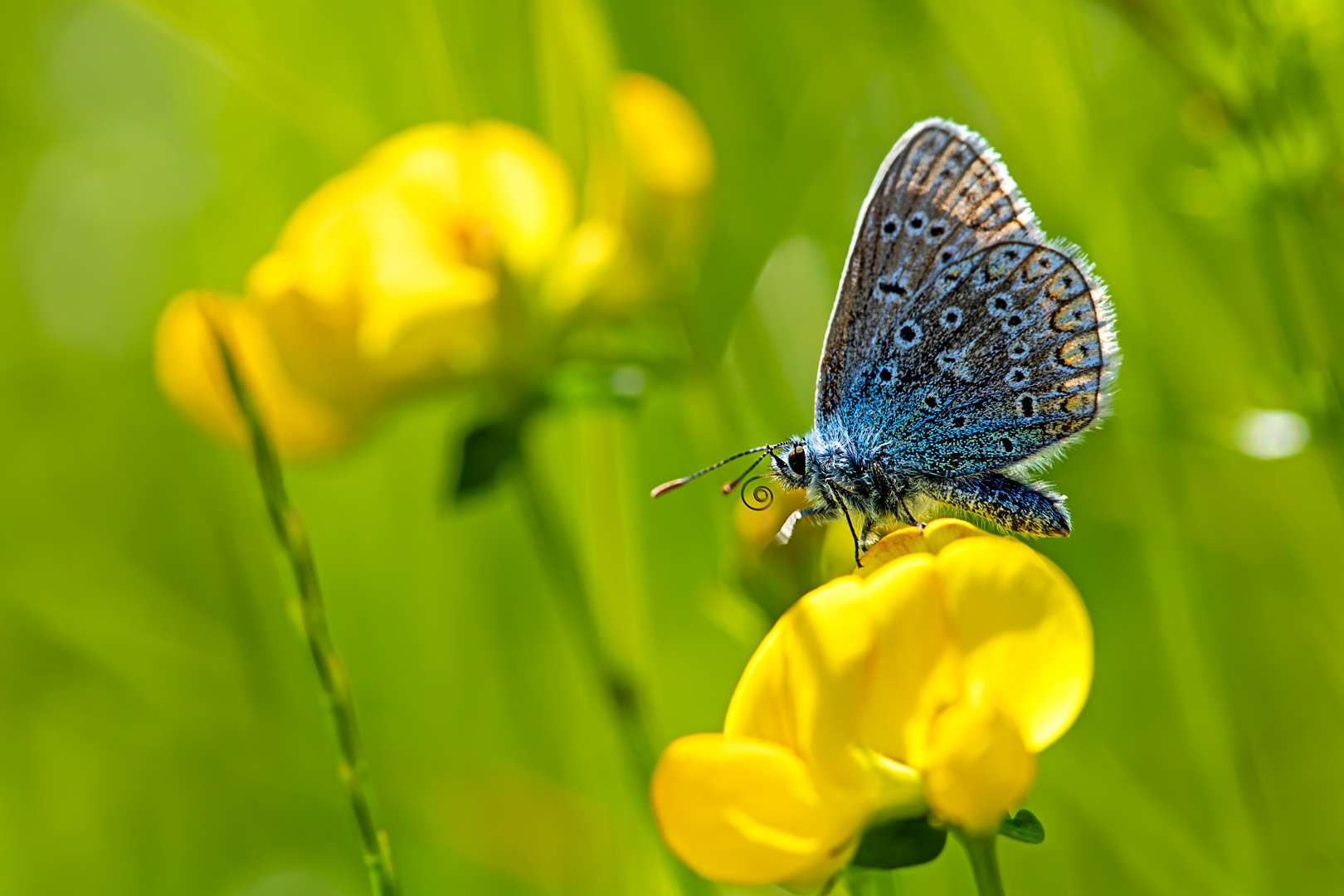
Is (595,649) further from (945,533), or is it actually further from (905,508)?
(945,533)

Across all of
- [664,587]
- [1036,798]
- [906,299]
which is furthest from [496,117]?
[1036,798]

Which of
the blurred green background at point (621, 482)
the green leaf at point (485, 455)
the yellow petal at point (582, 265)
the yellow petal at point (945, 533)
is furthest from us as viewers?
the yellow petal at point (582, 265)

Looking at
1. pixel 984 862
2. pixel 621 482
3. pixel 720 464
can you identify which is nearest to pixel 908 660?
pixel 984 862

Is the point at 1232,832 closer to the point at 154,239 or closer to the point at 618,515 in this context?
the point at 618,515

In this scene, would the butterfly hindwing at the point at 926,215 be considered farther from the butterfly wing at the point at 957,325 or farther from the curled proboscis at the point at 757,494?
the curled proboscis at the point at 757,494

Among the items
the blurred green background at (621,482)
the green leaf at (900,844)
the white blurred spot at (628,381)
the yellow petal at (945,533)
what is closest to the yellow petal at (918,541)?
the yellow petal at (945,533)
